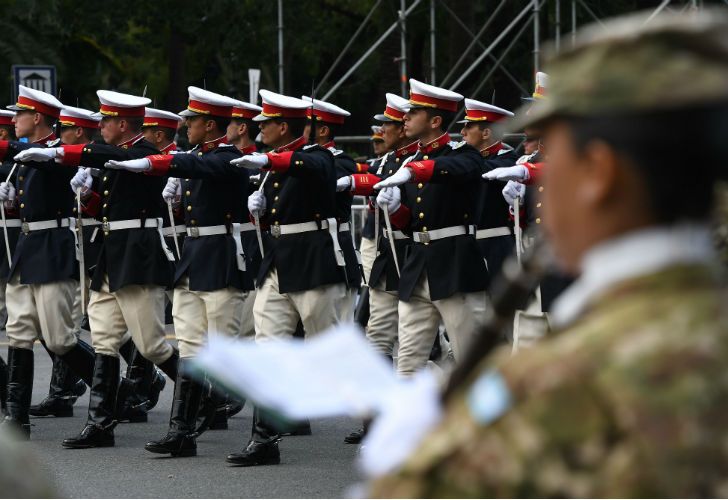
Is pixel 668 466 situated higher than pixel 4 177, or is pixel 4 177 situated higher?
pixel 668 466

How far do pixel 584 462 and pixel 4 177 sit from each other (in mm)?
8907

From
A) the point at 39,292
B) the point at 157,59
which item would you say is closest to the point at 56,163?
the point at 39,292

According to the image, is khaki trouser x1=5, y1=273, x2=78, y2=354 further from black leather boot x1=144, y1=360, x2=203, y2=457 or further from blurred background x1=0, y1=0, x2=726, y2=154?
blurred background x1=0, y1=0, x2=726, y2=154

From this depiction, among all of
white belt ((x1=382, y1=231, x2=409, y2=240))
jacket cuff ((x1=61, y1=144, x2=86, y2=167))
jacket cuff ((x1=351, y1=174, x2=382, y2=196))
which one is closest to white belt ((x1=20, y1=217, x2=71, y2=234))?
jacket cuff ((x1=61, y1=144, x2=86, y2=167))

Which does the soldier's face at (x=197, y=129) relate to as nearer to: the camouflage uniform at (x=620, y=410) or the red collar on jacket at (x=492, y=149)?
the red collar on jacket at (x=492, y=149)

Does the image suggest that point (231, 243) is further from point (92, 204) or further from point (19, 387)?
point (19, 387)

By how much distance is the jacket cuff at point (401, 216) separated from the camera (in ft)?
27.6

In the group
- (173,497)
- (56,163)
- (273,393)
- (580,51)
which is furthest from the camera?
(56,163)

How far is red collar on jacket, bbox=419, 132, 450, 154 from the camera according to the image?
8.33 metres

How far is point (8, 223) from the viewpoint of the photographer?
10.4 m

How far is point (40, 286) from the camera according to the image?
8914 mm

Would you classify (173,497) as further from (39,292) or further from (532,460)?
(532,460)

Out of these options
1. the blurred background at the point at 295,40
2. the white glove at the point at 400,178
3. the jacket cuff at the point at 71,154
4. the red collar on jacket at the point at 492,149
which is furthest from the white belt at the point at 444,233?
the blurred background at the point at 295,40

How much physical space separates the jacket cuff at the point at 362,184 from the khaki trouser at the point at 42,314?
1.77 m
